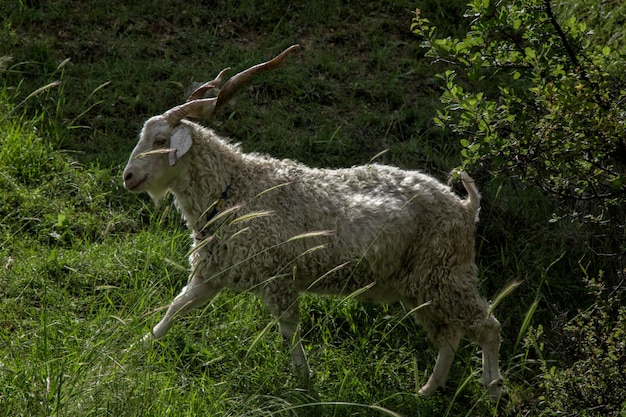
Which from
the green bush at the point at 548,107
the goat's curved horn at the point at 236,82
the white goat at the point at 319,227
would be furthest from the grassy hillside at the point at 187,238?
the goat's curved horn at the point at 236,82

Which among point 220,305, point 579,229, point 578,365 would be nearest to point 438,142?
point 579,229

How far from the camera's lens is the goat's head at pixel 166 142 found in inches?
221

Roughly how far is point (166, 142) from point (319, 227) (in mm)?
1090

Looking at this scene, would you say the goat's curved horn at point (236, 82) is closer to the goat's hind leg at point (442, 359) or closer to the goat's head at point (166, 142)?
the goat's head at point (166, 142)

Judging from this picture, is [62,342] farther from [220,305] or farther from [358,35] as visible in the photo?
[358,35]

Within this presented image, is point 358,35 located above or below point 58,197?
above

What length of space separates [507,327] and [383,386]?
1.51 meters

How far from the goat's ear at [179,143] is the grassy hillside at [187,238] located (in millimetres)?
562

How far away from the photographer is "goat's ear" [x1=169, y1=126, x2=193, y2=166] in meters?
5.57

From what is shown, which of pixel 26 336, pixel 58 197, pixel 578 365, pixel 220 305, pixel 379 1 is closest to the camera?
pixel 578 365

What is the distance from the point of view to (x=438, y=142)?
8195 mm

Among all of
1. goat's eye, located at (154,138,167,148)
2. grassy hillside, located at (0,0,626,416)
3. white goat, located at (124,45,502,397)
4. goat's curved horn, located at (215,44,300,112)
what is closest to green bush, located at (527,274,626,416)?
grassy hillside, located at (0,0,626,416)

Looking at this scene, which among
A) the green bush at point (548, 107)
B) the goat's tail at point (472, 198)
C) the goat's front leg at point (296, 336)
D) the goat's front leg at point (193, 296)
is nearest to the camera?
the green bush at point (548, 107)

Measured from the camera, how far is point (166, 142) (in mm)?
5711
